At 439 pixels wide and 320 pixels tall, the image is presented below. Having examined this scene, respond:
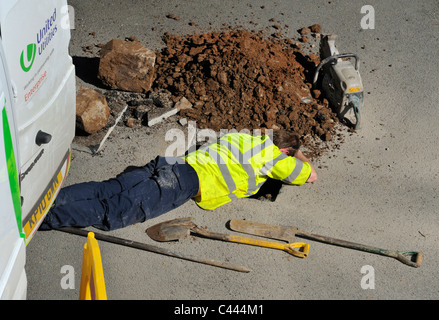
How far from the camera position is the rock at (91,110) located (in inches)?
231

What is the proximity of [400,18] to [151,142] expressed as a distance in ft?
14.4

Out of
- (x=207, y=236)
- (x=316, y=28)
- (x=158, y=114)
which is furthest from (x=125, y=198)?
(x=316, y=28)

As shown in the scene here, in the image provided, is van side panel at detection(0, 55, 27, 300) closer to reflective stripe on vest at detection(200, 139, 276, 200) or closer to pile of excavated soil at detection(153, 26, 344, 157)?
reflective stripe on vest at detection(200, 139, 276, 200)

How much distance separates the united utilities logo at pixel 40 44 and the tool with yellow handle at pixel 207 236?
2.09m

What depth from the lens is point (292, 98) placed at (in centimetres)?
644

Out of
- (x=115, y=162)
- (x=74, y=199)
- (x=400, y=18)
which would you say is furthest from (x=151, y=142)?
(x=400, y=18)

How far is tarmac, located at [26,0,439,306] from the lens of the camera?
15.9 ft

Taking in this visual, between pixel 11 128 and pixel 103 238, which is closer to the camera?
pixel 11 128

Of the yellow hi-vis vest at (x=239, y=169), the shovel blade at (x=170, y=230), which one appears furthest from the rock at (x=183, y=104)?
the shovel blade at (x=170, y=230)

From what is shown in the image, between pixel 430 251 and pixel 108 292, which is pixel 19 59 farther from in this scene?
pixel 430 251

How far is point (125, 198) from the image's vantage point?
5.17m

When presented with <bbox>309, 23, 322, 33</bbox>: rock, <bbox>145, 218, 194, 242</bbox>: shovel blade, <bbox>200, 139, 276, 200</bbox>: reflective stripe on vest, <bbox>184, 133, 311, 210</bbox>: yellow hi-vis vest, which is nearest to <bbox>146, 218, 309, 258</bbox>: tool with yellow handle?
<bbox>145, 218, 194, 242</bbox>: shovel blade

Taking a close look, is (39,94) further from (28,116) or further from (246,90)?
(246,90)

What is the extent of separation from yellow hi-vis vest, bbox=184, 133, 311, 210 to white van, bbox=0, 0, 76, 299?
1.51m
